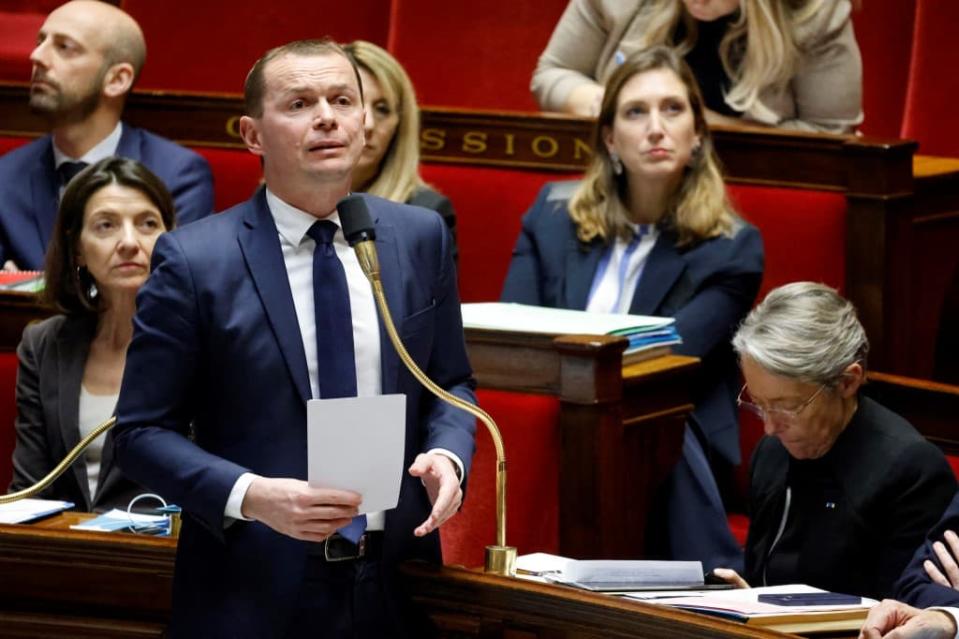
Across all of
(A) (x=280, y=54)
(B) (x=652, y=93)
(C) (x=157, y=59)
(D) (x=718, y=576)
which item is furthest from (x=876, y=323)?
(C) (x=157, y=59)

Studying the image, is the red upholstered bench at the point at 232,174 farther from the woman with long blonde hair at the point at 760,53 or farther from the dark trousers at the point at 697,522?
the dark trousers at the point at 697,522

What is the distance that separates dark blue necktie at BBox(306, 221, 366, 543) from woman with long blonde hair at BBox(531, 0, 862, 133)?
3.11 feet

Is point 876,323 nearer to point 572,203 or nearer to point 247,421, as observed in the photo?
point 572,203

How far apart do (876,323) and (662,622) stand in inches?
32.7

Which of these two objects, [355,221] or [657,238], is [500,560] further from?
[657,238]

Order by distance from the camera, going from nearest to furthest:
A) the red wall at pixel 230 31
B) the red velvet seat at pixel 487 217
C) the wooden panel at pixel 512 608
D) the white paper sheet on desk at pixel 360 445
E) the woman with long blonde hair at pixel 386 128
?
the white paper sheet on desk at pixel 360 445 < the wooden panel at pixel 512 608 < the woman with long blonde hair at pixel 386 128 < the red velvet seat at pixel 487 217 < the red wall at pixel 230 31

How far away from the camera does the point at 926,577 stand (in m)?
1.16

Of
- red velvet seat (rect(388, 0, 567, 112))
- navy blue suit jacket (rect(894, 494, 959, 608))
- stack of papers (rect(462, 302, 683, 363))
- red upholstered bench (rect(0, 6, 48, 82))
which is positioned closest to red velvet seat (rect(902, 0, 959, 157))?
red velvet seat (rect(388, 0, 567, 112))

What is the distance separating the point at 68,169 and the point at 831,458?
3.44 ft

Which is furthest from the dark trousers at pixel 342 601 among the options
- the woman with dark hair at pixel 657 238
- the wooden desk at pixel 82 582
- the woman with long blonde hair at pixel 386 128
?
the woman with long blonde hair at pixel 386 128

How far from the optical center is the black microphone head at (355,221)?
39.4 inches

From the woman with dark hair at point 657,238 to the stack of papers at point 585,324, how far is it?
0.24 ft

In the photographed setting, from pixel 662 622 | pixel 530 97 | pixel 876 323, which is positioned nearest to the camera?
pixel 662 622

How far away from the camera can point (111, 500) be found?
1504mm
